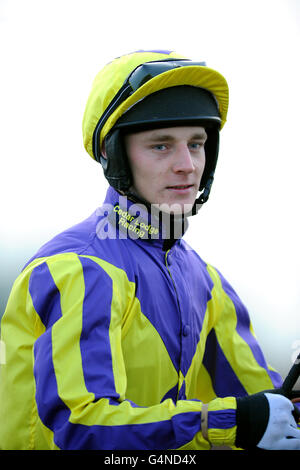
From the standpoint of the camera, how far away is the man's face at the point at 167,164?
191 cm

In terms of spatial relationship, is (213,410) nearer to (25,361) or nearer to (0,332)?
(25,361)

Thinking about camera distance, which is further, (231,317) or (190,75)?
(231,317)

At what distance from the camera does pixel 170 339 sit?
1.90 meters

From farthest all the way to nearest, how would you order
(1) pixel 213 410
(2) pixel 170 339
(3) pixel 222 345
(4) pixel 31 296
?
(3) pixel 222 345
(2) pixel 170 339
(4) pixel 31 296
(1) pixel 213 410

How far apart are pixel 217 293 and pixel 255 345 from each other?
26 cm

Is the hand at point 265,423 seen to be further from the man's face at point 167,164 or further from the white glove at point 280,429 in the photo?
the man's face at point 167,164

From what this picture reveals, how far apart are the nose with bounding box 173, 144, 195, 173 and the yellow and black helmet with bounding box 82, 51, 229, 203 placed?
86mm

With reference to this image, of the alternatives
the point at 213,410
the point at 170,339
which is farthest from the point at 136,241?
the point at 213,410

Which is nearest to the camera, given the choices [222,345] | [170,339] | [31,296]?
[31,296]

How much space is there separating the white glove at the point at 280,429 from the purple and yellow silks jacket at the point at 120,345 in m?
0.10

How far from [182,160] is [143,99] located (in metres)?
0.23

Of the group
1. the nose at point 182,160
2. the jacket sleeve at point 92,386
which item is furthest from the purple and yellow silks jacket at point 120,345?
the nose at point 182,160
